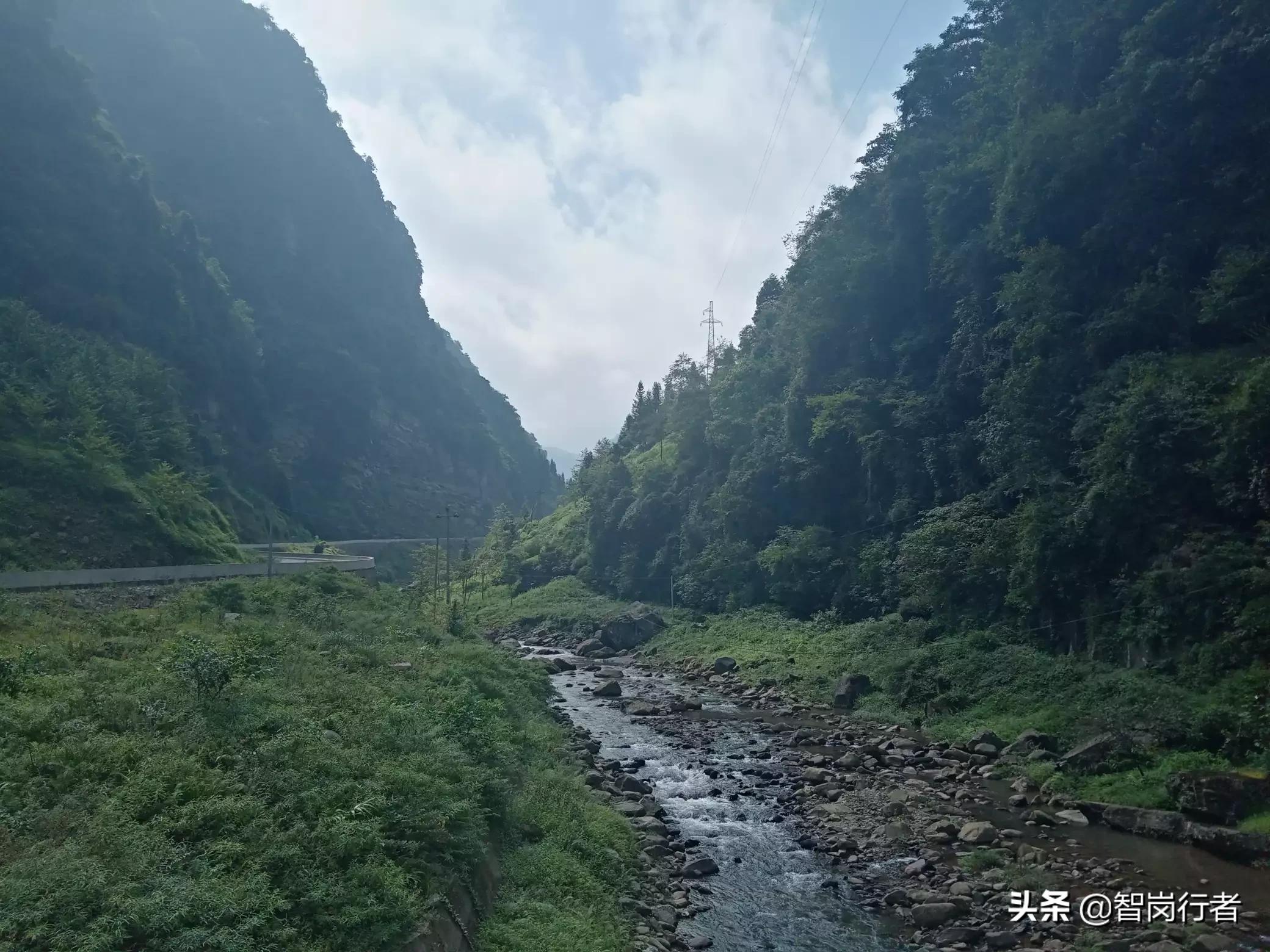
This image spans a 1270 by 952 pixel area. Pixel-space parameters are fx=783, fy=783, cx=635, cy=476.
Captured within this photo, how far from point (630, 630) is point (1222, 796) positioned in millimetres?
40276

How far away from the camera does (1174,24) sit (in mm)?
29688

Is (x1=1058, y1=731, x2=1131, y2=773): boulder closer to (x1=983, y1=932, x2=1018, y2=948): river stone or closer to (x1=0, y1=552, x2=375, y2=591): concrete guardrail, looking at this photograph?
(x1=983, y1=932, x2=1018, y2=948): river stone

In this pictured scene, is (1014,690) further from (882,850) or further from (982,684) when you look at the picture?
(882,850)

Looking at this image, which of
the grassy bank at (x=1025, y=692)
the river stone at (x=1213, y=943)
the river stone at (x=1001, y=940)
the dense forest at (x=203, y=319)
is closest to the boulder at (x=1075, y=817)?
the grassy bank at (x=1025, y=692)

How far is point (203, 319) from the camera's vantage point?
68750mm

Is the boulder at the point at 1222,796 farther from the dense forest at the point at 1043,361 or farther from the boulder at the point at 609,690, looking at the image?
the boulder at the point at 609,690

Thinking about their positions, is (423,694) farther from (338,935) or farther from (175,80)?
(175,80)

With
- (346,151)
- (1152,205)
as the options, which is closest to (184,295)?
(1152,205)

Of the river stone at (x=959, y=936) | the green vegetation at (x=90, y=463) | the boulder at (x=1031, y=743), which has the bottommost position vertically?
the river stone at (x=959, y=936)

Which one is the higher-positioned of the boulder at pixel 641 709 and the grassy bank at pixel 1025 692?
the grassy bank at pixel 1025 692

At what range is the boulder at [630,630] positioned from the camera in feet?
176

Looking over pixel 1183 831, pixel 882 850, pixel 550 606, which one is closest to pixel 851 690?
pixel 882 850

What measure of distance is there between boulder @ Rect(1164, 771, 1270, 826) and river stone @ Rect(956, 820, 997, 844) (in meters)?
4.09

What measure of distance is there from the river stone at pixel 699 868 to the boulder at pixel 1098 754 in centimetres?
1056
